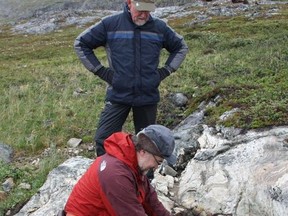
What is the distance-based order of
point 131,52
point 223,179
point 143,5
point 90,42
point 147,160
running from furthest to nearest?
1. point 90,42
2. point 131,52
3. point 223,179
4. point 143,5
5. point 147,160

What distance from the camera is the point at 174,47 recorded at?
24.8ft

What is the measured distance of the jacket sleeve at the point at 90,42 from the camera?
7.16 m

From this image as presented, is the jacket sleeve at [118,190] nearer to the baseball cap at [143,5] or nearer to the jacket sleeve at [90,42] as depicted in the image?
the baseball cap at [143,5]

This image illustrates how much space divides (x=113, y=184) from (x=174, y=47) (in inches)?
137

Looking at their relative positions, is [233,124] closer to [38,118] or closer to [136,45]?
[136,45]

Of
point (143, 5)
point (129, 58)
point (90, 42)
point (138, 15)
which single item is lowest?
point (129, 58)

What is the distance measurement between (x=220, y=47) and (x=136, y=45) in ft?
49.9

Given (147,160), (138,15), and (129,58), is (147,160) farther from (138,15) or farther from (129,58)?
(138,15)

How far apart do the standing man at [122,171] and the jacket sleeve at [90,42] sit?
2.74m

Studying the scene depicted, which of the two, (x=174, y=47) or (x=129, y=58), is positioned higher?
(x=129, y=58)

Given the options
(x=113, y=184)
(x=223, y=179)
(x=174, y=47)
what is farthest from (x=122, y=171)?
(x=174, y=47)

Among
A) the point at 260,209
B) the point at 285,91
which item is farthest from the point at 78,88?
the point at 260,209

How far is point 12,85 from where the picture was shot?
17797 millimetres

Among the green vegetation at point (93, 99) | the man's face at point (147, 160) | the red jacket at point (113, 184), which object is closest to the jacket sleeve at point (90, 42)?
the green vegetation at point (93, 99)
